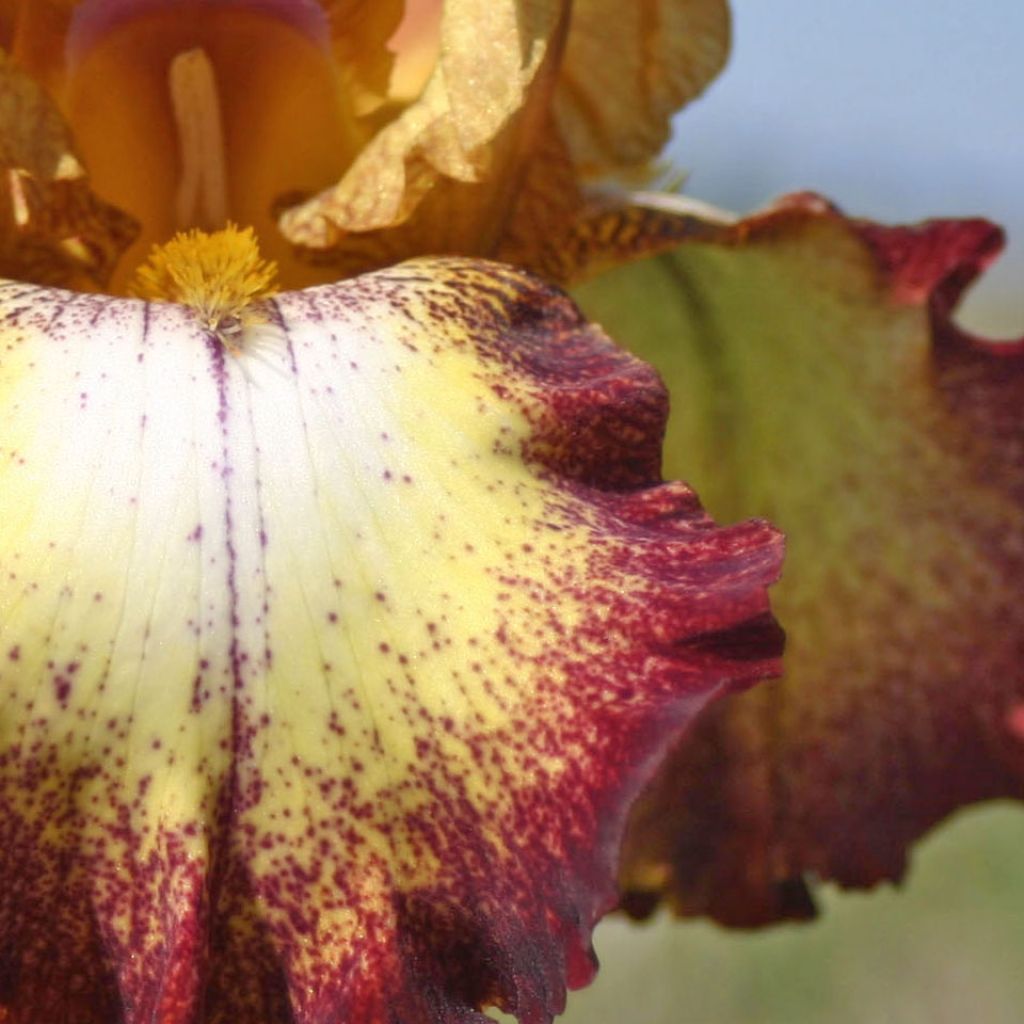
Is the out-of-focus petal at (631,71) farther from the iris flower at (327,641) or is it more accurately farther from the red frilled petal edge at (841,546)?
the iris flower at (327,641)

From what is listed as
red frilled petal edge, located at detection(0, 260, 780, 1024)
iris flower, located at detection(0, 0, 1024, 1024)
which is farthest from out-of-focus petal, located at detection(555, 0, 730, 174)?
red frilled petal edge, located at detection(0, 260, 780, 1024)

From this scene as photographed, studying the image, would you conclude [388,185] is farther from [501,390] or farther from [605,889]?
[605,889]

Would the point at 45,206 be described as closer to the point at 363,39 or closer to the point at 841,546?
the point at 363,39

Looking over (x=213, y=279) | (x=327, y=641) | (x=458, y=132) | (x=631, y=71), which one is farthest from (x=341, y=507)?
(x=631, y=71)

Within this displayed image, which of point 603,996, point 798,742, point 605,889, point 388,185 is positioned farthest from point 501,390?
point 603,996

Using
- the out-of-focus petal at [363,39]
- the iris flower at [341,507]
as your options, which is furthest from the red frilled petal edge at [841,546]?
the out-of-focus petal at [363,39]

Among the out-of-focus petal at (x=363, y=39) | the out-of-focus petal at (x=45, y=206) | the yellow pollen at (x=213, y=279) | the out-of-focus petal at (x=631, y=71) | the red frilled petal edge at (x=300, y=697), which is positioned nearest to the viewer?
the red frilled petal edge at (x=300, y=697)
